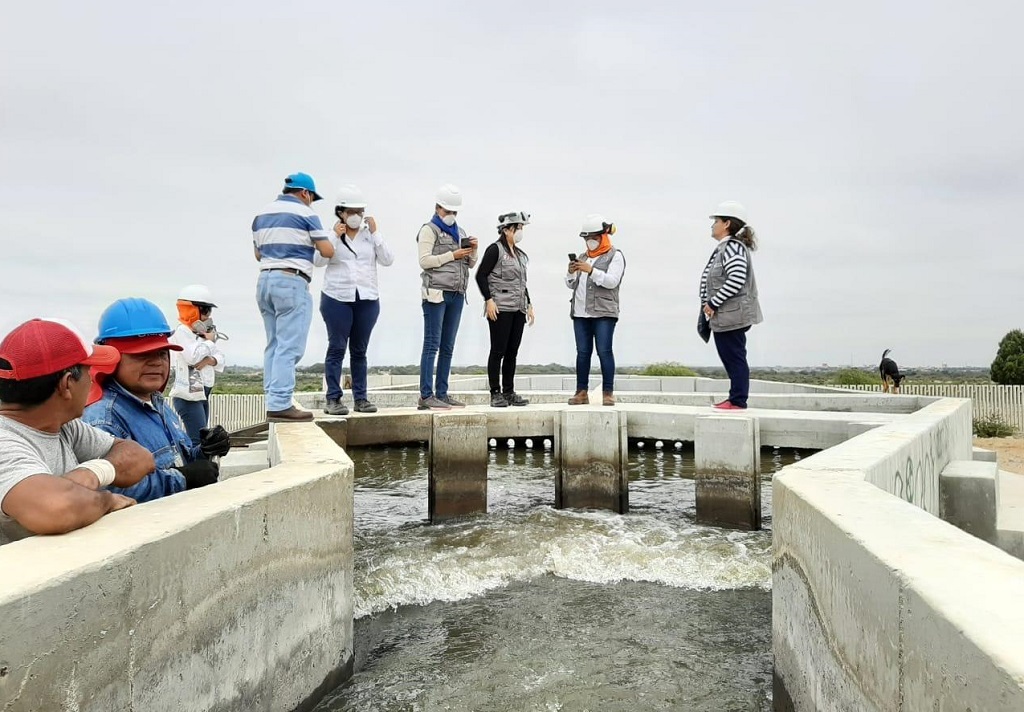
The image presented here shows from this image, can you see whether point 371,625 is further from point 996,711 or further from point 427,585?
point 996,711

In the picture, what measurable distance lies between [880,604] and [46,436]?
8.41 ft

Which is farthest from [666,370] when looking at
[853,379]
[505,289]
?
[505,289]

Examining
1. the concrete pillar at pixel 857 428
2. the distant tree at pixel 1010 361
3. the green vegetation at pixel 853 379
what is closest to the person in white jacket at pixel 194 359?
the concrete pillar at pixel 857 428

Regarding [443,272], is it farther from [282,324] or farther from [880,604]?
[880,604]

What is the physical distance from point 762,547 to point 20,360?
5.33 metres

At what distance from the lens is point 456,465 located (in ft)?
22.6

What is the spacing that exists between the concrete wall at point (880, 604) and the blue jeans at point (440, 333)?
413 cm

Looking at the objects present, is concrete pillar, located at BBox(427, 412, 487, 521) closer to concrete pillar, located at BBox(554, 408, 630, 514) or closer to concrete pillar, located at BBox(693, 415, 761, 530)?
concrete pillar, located at BBox(554, 408, 630, 514)

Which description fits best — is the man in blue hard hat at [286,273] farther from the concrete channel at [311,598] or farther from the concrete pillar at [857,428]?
the concrete pillar at [857,428]

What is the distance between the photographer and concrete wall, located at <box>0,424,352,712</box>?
65.6 inches

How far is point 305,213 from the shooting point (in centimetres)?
536

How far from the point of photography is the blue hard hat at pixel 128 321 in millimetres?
2928

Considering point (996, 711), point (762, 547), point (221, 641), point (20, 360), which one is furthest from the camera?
point (762, 547)

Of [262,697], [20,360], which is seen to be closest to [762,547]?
[262,697]
